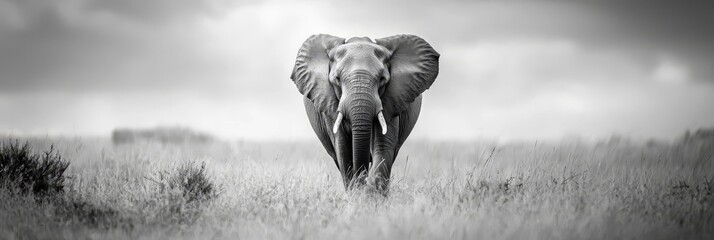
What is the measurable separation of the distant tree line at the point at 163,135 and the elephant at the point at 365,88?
14.5m

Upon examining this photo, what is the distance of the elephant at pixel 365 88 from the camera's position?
755cm

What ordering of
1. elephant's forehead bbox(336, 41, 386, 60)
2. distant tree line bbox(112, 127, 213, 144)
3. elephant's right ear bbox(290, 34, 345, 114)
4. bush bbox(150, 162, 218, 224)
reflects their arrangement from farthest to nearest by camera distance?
distant tree line bbox(112, 127, 213, 144)
elephant's right ear bbox(290, 34, 345, 114)
elephant's forehead bbox(336, 41, 386, 60)
bush bbox(150, 162, 218, 224)

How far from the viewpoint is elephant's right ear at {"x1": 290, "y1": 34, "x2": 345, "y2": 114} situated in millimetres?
8062

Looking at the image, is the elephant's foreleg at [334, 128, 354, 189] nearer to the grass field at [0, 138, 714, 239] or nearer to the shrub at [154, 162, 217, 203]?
the grass field at [0, 138, 714, 239]

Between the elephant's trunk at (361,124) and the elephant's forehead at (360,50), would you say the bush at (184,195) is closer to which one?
the elephant's trunk at (361,124)

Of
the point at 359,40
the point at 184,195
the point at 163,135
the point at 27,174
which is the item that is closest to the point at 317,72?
the point at 359,40

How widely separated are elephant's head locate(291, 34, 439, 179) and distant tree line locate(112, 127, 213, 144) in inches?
571

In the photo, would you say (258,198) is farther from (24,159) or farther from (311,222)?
(24,159)

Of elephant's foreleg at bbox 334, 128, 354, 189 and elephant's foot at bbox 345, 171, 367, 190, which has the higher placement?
elephant's foreleg at bbox 334, 128, 354, 189

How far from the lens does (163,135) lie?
23109mm

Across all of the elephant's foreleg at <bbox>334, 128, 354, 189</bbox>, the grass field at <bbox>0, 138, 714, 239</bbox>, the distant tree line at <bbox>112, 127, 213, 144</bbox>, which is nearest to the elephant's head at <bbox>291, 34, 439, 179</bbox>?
the elephant's foreleg at <bbox>334, 128, 354, 189</bbox>

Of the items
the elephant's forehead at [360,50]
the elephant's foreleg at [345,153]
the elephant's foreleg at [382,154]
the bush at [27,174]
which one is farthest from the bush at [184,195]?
the elephant's forehead at [360,50]

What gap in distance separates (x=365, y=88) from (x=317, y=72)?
1061mm

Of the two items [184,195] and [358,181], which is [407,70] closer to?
[358,181]
